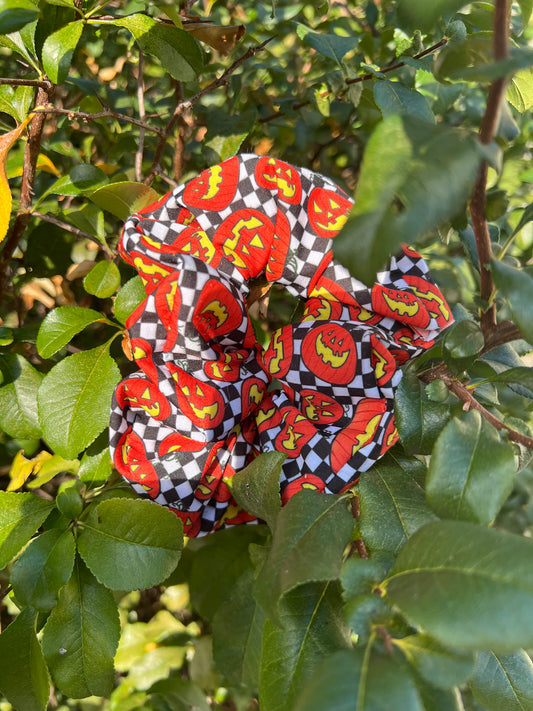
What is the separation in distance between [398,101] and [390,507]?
434mm

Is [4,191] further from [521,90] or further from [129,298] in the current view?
[521,90]

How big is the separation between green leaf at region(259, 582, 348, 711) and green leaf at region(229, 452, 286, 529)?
0.07m

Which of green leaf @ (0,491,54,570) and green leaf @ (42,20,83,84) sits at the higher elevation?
green leaf @ (42,20,83,84)

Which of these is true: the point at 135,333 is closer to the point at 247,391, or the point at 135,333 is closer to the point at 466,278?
the point at 247,391

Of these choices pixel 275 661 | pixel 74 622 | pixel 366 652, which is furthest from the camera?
pixel 74 622

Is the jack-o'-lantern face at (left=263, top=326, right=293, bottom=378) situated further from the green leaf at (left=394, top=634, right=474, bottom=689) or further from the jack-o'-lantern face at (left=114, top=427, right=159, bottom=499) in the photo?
the green leaf at (left=394, top=634, right=474, bottom=689)

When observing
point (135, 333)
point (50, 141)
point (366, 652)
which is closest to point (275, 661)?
point (366, 652)

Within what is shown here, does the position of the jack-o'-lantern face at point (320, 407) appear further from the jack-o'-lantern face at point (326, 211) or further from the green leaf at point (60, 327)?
the green leaf at point (60, 327)

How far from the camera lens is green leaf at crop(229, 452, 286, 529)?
495 millimetres

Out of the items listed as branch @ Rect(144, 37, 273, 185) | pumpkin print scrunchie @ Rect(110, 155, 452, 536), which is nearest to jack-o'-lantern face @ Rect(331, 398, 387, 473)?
pumpkin print scrunchie @ Rect(110, 155, 452, 536)

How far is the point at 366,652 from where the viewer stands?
0.33m

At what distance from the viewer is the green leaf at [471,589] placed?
0.29 metres

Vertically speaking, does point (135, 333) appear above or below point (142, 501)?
above

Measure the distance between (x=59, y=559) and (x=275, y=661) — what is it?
232 millimetres
